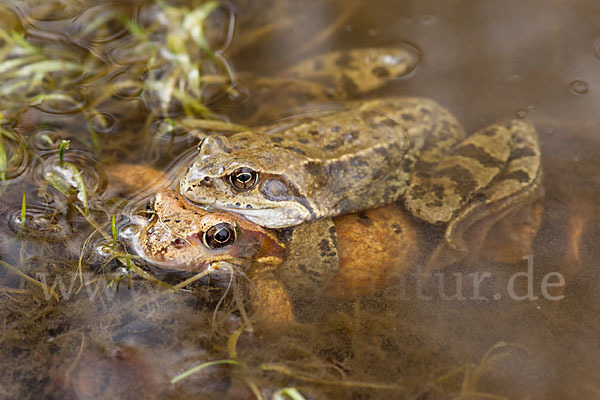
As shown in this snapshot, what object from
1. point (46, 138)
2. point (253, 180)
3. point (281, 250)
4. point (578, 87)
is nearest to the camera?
point (253, 180)

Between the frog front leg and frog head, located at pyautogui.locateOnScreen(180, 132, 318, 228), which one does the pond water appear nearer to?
the frog front leg

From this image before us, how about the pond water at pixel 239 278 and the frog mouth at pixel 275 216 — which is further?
the frog mouth at pixel 275 216

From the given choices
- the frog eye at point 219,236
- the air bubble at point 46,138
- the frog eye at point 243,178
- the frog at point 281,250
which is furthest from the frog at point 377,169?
the air bubble at point 46,138

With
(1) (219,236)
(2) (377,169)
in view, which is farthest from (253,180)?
(2) (377,169)

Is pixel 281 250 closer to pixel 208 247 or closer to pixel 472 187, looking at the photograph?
pixel 208 247

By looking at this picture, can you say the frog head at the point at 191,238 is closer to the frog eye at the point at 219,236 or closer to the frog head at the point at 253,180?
the frog eye at the point at 219,236

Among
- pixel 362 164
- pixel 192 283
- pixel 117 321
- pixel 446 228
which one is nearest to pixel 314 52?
pixel 362 164

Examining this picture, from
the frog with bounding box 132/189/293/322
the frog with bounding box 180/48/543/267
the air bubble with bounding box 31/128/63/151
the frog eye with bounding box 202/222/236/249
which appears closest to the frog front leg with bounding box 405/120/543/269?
the frog with bounding box 180/48/543/267
